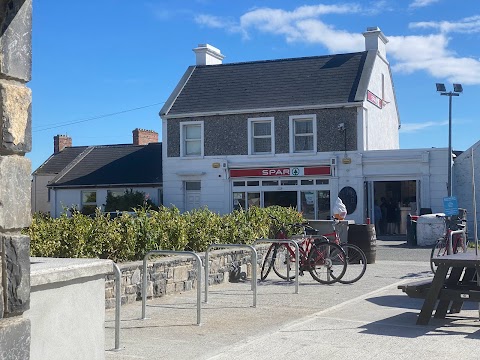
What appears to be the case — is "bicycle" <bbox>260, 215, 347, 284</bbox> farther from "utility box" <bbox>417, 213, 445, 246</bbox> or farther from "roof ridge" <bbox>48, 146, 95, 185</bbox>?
"roof ridge" <bbox>48, 146, 95, 185</bbox>

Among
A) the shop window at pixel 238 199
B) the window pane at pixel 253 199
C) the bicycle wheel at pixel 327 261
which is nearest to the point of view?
the bicycle wheel at pixel 327 261

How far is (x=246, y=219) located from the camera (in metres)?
16.1

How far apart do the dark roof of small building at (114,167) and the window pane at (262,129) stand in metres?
6.23

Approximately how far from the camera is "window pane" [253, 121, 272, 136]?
103 feet

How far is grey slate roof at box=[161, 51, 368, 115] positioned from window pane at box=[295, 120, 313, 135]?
0.81 meters

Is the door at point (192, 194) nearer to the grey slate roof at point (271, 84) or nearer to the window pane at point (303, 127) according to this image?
the grey slate roof at point (271, 84)

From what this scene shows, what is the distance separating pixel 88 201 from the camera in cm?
3694

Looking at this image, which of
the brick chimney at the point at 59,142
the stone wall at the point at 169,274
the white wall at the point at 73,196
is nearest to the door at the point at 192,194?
the white wall at the point at 73,196

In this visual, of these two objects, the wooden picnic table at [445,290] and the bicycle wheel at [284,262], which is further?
the bicycle wheel at [284,262]

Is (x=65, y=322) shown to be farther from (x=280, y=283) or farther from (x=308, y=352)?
(x=280, y=283)

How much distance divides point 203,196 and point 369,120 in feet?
28.0

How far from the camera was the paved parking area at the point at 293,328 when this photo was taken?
7.01m

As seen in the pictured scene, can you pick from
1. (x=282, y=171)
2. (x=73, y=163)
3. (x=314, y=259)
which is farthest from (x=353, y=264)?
(x=73, y=163)

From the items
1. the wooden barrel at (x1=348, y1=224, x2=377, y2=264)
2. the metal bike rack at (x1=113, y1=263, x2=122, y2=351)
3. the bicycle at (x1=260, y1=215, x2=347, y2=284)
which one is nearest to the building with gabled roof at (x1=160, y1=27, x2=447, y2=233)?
the wooden barrel at (x1=348, y1=224, x2=377, y2=264)
